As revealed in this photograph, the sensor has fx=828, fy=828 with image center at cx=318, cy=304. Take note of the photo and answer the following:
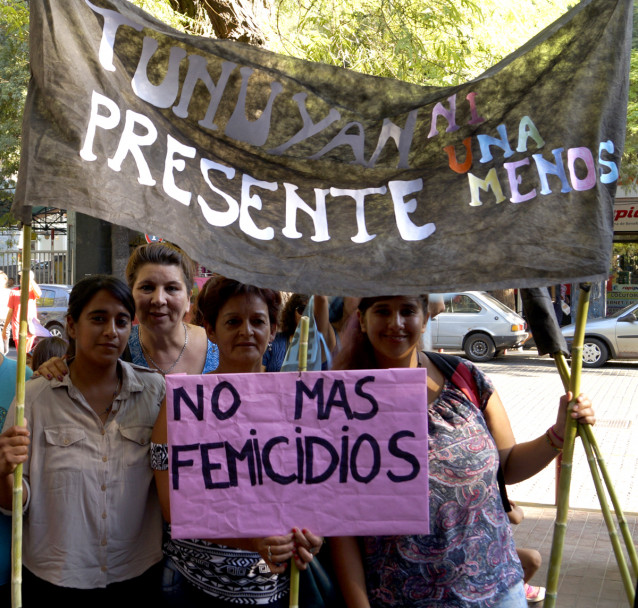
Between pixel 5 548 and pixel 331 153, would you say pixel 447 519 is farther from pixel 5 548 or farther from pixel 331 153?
pixel 5 548

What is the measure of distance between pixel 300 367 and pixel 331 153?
2.17 feet

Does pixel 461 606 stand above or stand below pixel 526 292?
below

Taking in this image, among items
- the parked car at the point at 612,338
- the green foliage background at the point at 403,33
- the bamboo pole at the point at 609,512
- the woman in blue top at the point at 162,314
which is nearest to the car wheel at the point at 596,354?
the parked car at the point at 612,338

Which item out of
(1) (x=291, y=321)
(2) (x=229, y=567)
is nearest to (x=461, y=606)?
(2) (x=229, y=567)

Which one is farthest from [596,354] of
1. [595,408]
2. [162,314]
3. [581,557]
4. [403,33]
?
[162,314]

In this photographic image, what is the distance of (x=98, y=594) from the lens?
262 cm

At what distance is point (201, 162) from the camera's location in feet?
8.03

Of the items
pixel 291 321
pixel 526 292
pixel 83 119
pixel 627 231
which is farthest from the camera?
pixel 627 231

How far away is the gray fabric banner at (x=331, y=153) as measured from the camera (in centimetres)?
230

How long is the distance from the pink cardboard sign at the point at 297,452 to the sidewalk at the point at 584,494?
3.27 metres

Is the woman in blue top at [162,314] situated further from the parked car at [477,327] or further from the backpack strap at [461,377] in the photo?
the parked car at [477,327]

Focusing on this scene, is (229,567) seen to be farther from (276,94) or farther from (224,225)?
(276,94)

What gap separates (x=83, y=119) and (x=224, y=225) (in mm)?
483

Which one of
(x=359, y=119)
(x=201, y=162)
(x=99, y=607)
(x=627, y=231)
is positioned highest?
(x=627, y=231)
